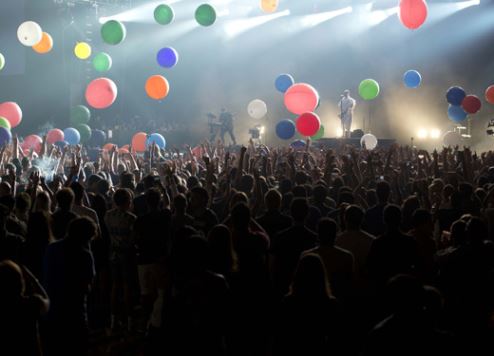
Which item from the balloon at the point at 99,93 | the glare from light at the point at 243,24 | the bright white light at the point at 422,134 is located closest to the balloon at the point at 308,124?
the balloon at the point at 99,93

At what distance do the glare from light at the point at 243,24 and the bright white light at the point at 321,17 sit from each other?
112 centimetres

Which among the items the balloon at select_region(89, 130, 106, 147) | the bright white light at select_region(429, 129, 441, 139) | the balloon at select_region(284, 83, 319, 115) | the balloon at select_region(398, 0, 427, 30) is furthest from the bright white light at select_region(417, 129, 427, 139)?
the balloon at select_region(89, 130, 106, 147)

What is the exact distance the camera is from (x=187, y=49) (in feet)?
79.3

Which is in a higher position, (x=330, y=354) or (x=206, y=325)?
(x=206, y=325)

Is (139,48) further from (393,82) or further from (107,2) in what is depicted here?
(393,82)

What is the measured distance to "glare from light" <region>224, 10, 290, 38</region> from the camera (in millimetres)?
22927

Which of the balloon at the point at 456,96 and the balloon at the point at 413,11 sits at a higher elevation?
the balloon at the point at 413,11

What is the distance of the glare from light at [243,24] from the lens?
22927 mm

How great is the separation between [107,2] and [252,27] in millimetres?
5644

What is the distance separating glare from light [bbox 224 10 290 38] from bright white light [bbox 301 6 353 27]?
1.12 metres

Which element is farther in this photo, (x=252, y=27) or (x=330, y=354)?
(x=252, y=27)

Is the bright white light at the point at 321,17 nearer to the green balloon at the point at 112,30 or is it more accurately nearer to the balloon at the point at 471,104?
the balloon at the point at 471,104

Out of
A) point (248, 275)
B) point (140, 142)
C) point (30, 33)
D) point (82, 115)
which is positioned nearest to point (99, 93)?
point (140, 142)

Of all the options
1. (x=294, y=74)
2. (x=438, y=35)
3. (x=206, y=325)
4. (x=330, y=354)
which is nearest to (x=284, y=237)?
(x=330, y=354)
